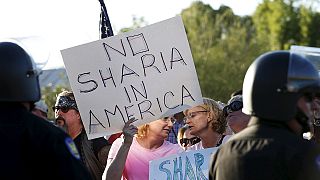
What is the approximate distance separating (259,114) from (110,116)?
2.59 metres

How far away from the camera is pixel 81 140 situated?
7742mm

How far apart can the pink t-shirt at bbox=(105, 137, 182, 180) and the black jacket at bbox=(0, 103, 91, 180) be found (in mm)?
2372

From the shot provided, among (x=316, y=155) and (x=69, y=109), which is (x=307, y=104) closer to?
(x=316, y=155)

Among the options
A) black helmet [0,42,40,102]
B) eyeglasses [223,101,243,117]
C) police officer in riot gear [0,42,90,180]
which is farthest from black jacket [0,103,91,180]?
eyeglasses [223,101,243,117]

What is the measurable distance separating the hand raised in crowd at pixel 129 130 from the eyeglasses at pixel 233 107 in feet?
2.45

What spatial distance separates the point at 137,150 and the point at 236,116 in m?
0.77

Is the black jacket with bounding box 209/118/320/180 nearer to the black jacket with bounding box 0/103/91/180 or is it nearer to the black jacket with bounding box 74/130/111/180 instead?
the black jacket with bounding box 0/103/91/180

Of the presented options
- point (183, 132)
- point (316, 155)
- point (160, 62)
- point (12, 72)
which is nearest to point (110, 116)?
point (160, 62)

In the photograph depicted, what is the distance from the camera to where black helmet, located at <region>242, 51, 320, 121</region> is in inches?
181

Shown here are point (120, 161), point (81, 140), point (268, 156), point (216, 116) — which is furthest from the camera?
point (81, 140)

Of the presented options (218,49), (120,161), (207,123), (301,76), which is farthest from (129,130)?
(218,49)

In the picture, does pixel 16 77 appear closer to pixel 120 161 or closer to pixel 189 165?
pixel 120 161

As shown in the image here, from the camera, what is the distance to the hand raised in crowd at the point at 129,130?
689 cm

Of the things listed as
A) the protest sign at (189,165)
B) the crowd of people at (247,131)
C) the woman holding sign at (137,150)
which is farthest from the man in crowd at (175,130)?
the crowd of people at (247,131)
